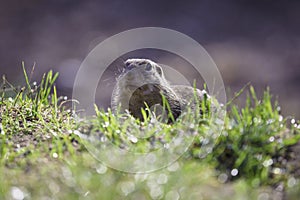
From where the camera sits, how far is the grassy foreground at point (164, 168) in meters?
2.24

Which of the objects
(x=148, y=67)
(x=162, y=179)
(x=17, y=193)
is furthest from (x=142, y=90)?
(x=17, y=193)

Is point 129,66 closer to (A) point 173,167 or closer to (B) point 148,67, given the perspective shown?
(B) point 148,67

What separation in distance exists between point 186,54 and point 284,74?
1.20m

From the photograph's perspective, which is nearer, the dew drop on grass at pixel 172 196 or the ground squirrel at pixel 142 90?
the dew drop on grass at pixel 172 196

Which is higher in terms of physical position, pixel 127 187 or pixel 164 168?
pixel 164 168

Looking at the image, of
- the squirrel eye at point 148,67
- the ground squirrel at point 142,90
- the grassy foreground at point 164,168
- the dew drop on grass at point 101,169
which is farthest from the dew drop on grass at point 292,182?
the squirrel eye at point 148,67

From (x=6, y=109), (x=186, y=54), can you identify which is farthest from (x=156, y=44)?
(x=6, y=109)

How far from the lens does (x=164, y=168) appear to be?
2438 millimetres

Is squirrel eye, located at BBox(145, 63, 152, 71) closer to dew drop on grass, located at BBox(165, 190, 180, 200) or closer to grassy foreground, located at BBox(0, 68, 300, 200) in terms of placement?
grassy foreground, located at BBox(0, 68, 300, 200)

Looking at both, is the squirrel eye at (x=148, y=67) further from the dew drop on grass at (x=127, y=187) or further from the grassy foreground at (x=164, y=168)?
the dew drop on grass at (x=127, y=187)

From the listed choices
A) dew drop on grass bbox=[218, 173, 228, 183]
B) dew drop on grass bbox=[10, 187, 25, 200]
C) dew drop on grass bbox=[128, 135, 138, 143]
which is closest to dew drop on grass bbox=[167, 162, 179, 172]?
dew drop on grass bbox=[218, 173, 228, 183]

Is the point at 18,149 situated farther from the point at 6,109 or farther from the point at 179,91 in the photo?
the point at 179,91

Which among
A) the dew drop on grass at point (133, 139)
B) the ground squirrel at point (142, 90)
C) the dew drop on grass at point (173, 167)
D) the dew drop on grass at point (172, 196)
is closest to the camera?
the dew drop on grass at point (172, 196)

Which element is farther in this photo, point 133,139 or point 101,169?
point 133,139
